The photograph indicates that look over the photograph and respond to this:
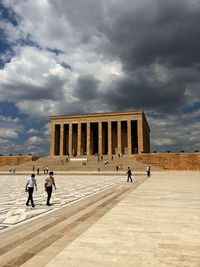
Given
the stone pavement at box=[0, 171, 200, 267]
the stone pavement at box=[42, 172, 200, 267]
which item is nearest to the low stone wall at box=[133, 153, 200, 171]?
the stone pavement at box=[0, 171, 200, 267]

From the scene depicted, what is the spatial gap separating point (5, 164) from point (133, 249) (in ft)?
187

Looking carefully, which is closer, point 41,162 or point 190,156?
point 190,156

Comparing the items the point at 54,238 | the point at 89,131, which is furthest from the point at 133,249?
the point at 89,131

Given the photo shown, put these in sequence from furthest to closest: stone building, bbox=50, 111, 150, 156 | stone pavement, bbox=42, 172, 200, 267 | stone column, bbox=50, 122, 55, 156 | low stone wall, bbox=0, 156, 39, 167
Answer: stone column, bbox=50, 122, 55, 156 → stone building, bbox=50, 111, 150, 156 → low stone wall, bbox=0, 156, 39, 167 → stone pavement, bbox=42, 172, 200, 267

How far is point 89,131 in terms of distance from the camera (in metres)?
59.4

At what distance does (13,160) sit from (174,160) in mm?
40277

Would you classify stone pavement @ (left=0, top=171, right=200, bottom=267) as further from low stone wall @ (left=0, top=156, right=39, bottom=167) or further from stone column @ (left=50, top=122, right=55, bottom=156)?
stone column @ (left=50, top=122, right=55, bottom=156)

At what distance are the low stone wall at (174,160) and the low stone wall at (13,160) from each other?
27.8 meters

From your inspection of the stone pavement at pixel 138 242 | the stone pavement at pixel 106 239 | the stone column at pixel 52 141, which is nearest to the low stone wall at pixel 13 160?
the stone column at pixel 52 141

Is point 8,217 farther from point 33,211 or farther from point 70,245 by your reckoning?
point 70,245

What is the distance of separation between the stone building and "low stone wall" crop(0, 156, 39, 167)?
32.1 ft

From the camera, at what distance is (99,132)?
5878 centimetres

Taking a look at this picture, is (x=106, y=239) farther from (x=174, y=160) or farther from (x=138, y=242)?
(x=174, y=160)

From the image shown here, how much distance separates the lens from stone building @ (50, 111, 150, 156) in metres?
56.8
